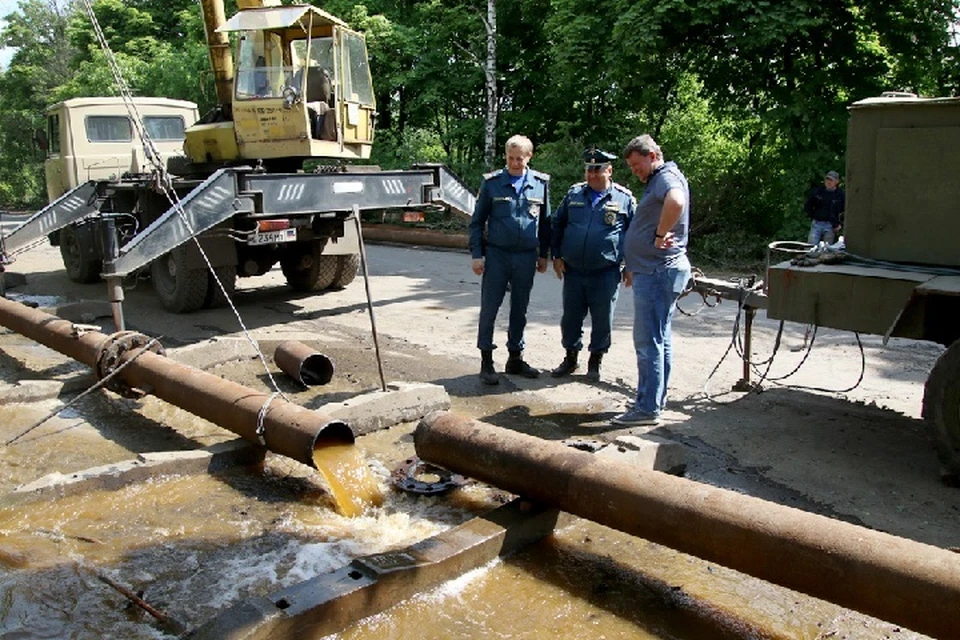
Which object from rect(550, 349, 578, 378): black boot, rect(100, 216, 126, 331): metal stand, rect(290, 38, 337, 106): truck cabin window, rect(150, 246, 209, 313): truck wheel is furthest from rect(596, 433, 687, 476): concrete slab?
rect(290, 38, 337, 106): truck cabin window

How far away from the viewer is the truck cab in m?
14.2

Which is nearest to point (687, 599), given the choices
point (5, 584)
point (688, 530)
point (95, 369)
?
point (688, 530)

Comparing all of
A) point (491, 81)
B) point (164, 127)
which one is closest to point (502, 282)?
point (164, 127)

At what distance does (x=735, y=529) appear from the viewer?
10.5 feet

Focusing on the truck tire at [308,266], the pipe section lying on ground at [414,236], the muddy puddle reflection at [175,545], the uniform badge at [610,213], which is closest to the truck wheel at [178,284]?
the truck tire at [308,266]

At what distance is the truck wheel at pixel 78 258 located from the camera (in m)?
12.1

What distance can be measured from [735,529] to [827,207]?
10.3 m

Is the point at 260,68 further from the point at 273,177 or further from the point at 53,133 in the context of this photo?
the point at 53,133

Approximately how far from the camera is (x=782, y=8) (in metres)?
12.8

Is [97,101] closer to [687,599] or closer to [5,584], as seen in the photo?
[5,584]

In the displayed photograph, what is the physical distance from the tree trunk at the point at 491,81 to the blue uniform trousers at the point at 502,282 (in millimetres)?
12658

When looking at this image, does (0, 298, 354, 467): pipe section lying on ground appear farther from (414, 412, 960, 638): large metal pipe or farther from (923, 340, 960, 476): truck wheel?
(923, 340, 960, 476): truck wheel

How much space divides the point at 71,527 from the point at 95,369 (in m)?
2.18

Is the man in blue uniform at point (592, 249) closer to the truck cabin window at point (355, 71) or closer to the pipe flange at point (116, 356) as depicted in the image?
the pipe flange at point (116, 356)
